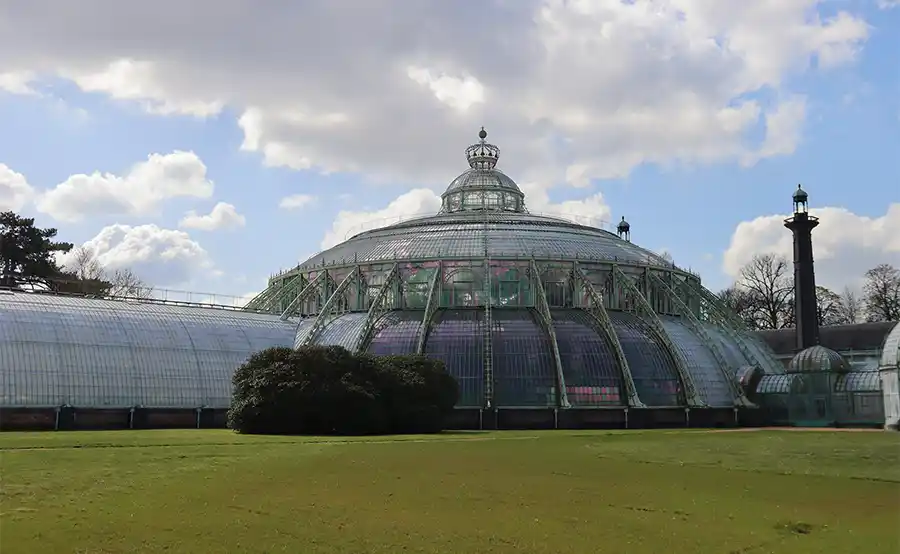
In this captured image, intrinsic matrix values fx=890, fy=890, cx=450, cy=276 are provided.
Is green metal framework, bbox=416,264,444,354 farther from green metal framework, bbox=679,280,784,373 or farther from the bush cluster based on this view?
green metal framework, bbox=679,280,784,373

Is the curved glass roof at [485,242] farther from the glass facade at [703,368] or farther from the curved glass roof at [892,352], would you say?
the curved glass roof at [892,352]

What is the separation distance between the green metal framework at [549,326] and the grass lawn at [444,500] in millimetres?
22692

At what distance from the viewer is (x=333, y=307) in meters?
73.2

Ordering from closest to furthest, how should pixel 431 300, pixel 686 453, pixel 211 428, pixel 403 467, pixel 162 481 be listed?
pixel 162 481
pixel 403 467
pixel 686 453
pixel 211 428
pixel 431 300

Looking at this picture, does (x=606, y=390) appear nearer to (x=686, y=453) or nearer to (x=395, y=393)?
(x=395, y=393)

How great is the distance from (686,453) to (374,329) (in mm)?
34534

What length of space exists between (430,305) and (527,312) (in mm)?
7458

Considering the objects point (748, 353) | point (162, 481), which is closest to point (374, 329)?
point (748, 353)

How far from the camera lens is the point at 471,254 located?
71.2 meters

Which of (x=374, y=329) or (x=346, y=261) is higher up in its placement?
(x=346, y=261)

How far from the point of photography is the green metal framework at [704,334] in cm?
6700

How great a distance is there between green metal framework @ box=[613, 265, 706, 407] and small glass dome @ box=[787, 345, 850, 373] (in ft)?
29.2

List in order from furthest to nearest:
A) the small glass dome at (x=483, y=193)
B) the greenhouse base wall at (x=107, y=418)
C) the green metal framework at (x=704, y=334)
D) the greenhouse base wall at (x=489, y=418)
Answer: the small glass dome at (x=483, y=193), the green metal framework at (x=704, y=334), the greenhouse base wall at (x=489, y=418), the greenhouse base wall at (x=107, y=418)

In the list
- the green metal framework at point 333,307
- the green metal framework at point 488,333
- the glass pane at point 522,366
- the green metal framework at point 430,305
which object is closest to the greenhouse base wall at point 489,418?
the glass pane at point 522,366
